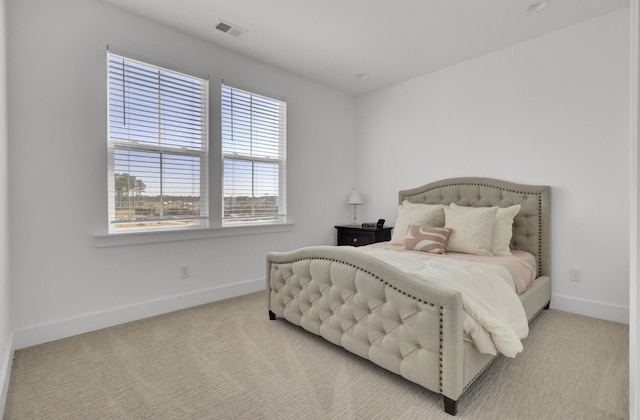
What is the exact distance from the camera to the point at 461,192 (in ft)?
11.8

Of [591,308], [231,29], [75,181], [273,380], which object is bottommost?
[273,380]

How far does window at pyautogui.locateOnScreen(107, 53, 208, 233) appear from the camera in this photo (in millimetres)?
2725

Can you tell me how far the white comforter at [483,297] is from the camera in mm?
1662

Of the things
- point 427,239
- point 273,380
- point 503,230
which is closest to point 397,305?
point 273,380

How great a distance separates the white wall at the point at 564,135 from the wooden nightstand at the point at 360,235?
0.88 meters

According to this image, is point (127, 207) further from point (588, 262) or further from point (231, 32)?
point (588, 262)

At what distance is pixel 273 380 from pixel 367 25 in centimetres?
293

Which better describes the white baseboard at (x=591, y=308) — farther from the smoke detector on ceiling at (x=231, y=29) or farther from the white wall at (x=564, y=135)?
the smoke detector on ceiling at (x=231, y=29)

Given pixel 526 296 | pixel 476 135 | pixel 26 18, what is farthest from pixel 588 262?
pixel 26 18

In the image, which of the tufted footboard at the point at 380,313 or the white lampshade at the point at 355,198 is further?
the white lampshade at the point at 355,198

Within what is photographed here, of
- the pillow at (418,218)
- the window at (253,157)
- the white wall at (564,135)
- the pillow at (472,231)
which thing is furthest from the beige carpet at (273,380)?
the window at (253,157)

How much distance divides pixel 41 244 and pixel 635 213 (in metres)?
3.38

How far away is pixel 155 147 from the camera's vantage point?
9.59ft

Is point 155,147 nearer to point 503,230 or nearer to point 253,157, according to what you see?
point 253,157
